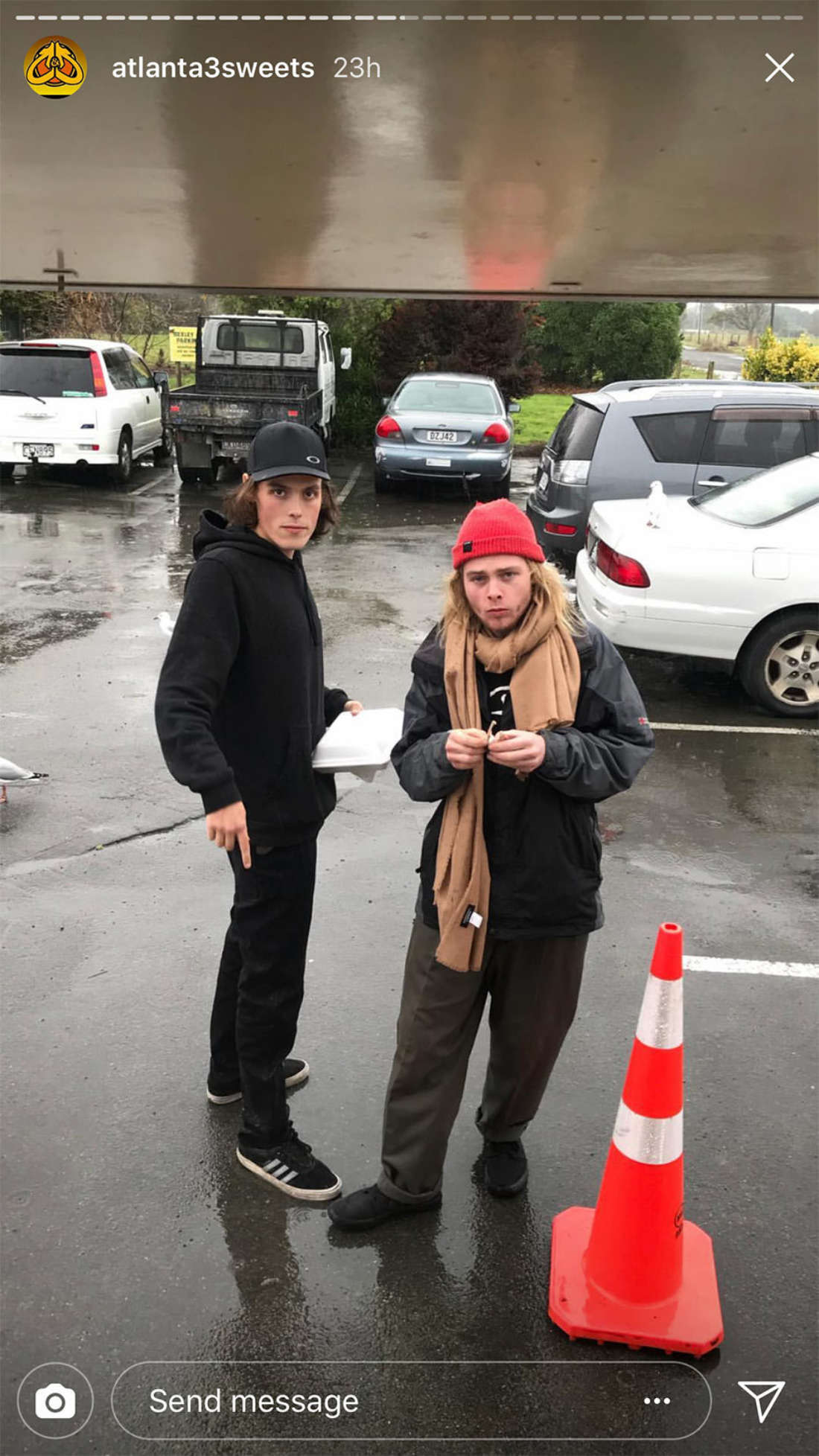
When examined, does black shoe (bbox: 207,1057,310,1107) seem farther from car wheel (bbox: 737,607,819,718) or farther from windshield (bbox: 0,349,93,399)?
windshield (bbox: 0,349,93,399)

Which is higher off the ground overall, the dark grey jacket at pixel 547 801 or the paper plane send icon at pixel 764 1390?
the dark grey jacket at pixel 547 801

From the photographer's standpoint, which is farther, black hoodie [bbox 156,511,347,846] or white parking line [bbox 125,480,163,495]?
white parking line [bbox 125,480,163,495]

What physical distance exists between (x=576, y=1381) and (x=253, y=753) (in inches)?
65.7

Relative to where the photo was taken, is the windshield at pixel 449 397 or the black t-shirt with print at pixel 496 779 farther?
the windshield at pixel 449 397

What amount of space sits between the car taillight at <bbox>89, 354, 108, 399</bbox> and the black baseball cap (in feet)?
43.9

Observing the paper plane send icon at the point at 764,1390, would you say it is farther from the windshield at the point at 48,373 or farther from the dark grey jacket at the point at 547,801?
the windshield at the point at 48,373

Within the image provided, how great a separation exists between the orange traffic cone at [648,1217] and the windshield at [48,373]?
14324mm

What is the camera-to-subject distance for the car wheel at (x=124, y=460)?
53.7 feet

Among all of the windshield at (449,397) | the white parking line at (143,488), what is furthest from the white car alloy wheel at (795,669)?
the white parking line at (143,488)

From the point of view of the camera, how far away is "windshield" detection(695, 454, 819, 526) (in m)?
7.63

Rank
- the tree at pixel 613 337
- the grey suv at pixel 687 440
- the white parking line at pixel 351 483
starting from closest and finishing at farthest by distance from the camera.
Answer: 1. the grey suv at pixel 687 440
2. the white parking line at pixel 351 483
3. the tree at pixel 613 337

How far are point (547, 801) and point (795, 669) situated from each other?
5172mm

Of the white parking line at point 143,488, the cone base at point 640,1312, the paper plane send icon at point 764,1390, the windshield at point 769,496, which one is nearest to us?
the paper plane send icon at point 764,1390
